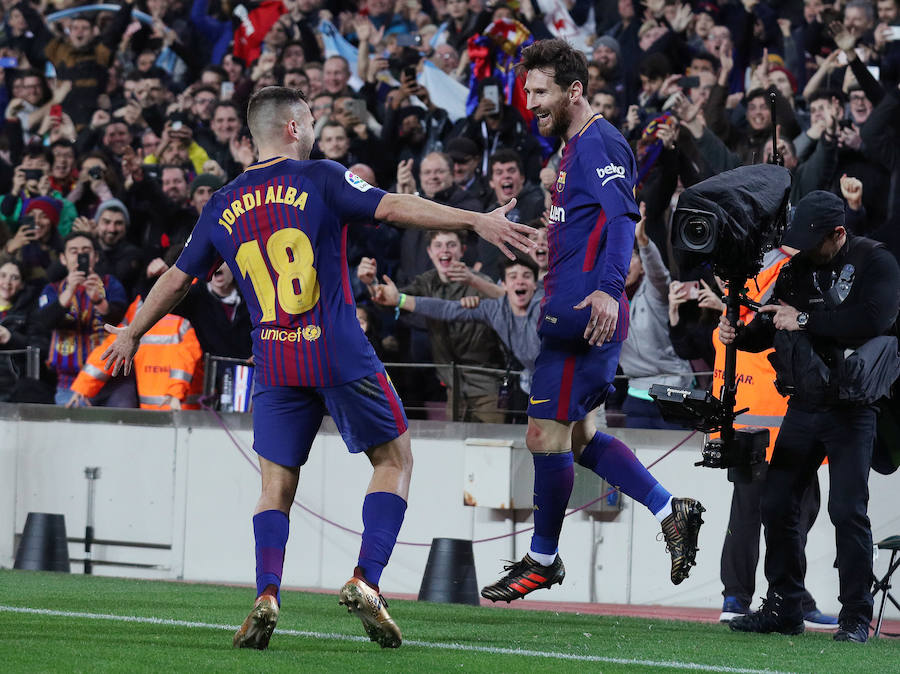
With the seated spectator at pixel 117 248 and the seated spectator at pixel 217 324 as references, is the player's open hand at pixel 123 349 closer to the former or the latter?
the seated spectator at pixel 217 324

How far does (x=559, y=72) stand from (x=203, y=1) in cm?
1299

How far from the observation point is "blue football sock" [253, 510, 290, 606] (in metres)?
5.83

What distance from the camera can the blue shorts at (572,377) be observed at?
265 inches

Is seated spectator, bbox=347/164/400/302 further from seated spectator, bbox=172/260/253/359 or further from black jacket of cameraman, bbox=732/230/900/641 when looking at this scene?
black jacket of cameraman, bbox=732/230/900/641

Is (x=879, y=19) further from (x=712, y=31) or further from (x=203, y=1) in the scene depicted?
(x=203, y=1)

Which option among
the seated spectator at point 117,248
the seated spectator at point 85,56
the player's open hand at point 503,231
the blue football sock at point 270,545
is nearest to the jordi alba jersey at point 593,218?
the player's open hand at point 503,231

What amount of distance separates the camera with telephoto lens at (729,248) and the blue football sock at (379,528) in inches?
64.1

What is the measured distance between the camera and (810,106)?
1146 cm

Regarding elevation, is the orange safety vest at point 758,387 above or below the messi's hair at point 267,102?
below

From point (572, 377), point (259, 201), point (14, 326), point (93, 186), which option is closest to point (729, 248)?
point (572, 377)

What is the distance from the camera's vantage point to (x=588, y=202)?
21.8 ft

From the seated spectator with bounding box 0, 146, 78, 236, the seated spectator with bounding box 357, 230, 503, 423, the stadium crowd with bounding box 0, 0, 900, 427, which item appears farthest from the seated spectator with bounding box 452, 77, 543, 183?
the seated spectator with bounding box 0, 146, 78, 236

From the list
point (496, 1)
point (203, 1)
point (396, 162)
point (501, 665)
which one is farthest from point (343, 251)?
point (203, 1)

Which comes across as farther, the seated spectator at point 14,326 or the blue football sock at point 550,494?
the seated spectator at point 14,326
